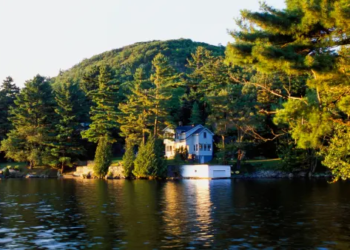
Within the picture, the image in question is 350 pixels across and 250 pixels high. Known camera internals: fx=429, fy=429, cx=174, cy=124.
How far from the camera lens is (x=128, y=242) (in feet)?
62.6

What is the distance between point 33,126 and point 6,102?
1485 cm

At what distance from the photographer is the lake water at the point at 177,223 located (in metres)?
19.0

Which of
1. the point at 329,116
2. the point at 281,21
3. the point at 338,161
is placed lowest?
the point at 338,161

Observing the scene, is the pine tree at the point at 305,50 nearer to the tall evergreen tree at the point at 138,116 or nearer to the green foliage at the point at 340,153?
the green foliage at the point at 340,153

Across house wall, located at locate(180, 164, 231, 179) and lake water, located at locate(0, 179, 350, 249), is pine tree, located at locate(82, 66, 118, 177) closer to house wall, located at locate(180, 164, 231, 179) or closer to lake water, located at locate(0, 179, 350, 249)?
house wall, located at locate(180, 164, 231, 179)

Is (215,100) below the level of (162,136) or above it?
above

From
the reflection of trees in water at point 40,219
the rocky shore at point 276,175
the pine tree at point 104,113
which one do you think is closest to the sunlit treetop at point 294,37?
the reflection of trees in water at point 40,219

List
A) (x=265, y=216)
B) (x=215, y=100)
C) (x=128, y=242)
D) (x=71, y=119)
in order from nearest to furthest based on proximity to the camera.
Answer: (x=128, y=242) < (x=265, y=216) < (x=215, y=100) < (x=71, y=119)

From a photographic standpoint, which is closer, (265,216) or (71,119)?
(265,216)

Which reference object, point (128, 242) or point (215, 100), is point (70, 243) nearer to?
point (128, 242)

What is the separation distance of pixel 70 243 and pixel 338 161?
17738 mm

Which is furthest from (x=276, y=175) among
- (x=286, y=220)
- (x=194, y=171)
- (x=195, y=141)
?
(x=286, y=220)

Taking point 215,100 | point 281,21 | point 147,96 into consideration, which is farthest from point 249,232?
point 147,96

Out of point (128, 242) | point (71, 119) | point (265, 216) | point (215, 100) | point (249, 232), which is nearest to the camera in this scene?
point (128, 242)
